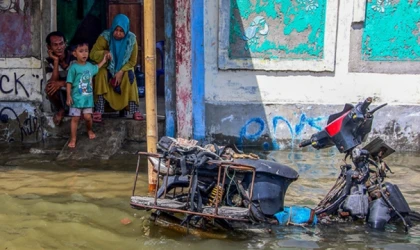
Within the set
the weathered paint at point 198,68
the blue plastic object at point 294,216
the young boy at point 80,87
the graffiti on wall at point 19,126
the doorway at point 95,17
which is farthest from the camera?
the doorway at point 95,17

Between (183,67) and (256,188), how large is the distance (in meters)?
3.49

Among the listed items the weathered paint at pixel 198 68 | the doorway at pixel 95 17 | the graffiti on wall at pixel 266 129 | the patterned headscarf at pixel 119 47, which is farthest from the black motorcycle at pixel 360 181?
the doorway at pixel 95 17

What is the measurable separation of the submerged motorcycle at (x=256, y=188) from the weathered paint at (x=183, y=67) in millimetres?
3019

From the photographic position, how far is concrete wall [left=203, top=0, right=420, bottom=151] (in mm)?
7891

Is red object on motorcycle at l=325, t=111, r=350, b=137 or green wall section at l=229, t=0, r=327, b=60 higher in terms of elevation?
green wall section at l=229, t=0, r=327, b=60

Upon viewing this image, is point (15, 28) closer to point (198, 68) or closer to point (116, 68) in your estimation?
point (116, 68)

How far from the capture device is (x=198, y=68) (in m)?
7.62

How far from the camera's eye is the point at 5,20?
8.01 m

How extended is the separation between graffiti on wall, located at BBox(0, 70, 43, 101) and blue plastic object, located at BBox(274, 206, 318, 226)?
16.1ft

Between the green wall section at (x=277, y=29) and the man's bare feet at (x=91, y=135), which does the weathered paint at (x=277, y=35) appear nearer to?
Answer: the green wall section at (x=277, y=29)

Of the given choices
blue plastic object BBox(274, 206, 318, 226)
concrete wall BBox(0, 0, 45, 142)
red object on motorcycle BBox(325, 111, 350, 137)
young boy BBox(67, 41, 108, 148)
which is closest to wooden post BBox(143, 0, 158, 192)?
blue plastic object BBox(274, 206, 318, 226)

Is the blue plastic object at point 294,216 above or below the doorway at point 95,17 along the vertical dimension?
below

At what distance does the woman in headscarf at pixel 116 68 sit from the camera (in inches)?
311

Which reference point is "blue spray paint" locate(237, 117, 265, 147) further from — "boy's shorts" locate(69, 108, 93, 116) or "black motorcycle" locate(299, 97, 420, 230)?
"black motorcycle" locate(299, 97, 420, 230)
